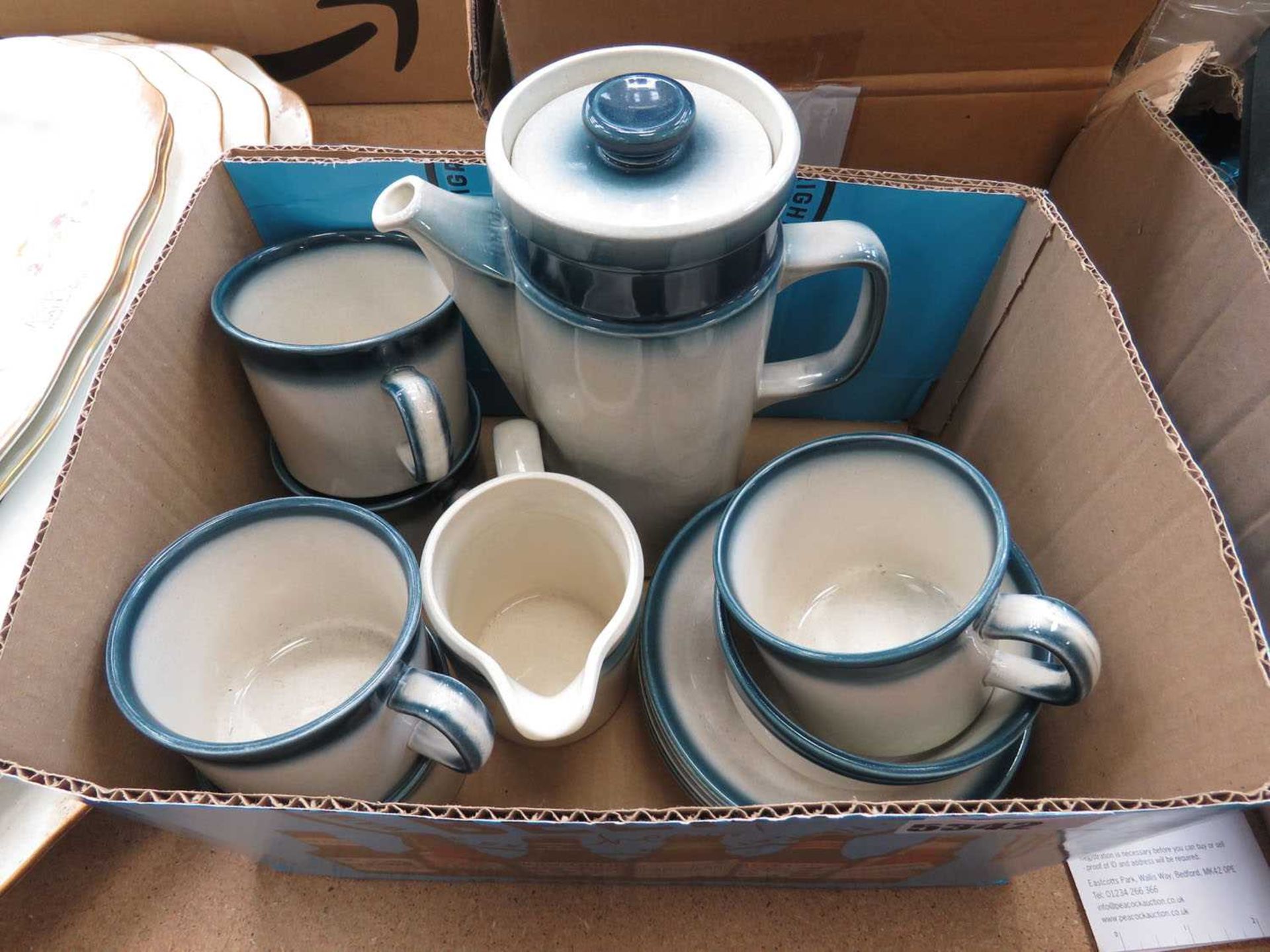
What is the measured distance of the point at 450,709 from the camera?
29cm

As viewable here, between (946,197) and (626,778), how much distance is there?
1.04 feet

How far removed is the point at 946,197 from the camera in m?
0.41

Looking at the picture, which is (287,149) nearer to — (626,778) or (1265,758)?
(626,778)

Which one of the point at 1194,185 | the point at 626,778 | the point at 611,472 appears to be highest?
the point at 1194,185

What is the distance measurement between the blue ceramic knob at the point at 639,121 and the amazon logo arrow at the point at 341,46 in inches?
14.9

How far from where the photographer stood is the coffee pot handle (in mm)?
344

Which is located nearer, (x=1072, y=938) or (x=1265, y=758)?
(x=1265, y=758)

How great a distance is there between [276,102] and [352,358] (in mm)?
307

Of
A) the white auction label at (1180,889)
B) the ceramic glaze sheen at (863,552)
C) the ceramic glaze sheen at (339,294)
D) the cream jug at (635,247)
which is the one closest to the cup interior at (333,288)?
the ceramic glaze sheen at (339,294)

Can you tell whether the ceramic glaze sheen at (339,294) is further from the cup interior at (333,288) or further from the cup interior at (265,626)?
the cup interior at (265,626)

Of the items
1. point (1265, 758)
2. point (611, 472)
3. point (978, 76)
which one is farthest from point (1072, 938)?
point (978, 76)

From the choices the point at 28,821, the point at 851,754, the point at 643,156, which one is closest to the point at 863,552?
the point at 851,754

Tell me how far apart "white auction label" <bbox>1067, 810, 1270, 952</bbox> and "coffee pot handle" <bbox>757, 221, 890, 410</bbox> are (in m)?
0.24

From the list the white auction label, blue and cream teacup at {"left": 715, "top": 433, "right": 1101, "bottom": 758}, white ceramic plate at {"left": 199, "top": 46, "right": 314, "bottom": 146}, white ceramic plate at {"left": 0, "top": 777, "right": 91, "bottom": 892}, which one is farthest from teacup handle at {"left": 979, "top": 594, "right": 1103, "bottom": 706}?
white ceramic plate at {"left": 199, "top": 46, "right": 314, "bottom": 146}
